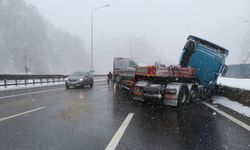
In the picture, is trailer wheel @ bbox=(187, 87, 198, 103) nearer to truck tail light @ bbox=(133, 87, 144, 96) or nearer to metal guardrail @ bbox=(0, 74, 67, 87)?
truck tail light @ bbox=(133, 87, 144, 96)

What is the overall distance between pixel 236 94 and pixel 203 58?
8.67ft

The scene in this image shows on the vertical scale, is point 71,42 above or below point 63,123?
above

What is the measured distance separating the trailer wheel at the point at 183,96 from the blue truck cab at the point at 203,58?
2.34m

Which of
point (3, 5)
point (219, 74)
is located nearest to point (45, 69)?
→ point (3, 5)

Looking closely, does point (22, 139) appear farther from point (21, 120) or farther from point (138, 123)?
point (138, 123)

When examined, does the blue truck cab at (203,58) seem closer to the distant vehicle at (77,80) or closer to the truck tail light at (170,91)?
the truck tail light at (170,91)

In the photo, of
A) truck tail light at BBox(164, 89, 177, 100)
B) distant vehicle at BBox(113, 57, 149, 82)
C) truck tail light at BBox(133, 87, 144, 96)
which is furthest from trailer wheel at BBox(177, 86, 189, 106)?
distant vehicle at BBox(113, 57, 149, 82)

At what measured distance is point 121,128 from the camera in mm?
8000

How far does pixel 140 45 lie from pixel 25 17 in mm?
86234

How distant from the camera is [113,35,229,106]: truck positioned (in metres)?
13.5

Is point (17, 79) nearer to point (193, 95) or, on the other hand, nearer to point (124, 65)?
point (124, 65)

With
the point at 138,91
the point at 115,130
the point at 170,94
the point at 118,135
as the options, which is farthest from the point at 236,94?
the point at 118,135

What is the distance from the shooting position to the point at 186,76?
14742 mm

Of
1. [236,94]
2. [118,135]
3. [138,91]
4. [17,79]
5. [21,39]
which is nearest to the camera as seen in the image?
[118,135]
